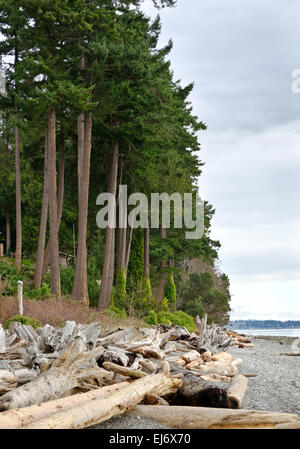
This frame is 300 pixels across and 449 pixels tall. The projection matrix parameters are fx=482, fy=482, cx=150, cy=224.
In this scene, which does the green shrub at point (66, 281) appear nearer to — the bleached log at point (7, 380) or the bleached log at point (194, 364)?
the bleached log at point (194, 364)

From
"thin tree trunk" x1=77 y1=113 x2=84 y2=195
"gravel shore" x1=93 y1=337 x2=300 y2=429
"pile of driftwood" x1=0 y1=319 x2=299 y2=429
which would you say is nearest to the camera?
"pile of driftwood" x1=0 y1=319 x2=299 y2=429

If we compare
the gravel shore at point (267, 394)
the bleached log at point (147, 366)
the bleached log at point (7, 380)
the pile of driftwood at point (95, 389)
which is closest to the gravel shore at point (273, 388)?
the gravel shore at point (267, 394)

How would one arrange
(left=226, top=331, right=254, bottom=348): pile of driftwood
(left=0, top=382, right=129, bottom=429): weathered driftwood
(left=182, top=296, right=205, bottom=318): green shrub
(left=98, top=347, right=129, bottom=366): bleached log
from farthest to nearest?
(left=182, top=296, right=205, bottom=318): green shrub, (left=226, top=331, right=254, bottom=348): pile of driftwood, (left=98, top=347, right=129, bottom=366): bleached log, (left=0, top=382, right=129, bottom=429): weathered driftwood

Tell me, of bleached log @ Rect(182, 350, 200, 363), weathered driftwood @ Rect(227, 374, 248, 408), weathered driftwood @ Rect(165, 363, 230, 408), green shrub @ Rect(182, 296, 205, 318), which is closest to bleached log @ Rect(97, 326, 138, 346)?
bleached log @ Rect(182, 350, 200, 363)

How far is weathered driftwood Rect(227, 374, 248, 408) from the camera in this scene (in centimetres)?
592

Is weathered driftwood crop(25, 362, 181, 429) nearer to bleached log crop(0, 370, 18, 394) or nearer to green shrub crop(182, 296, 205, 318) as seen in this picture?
bleached log crop(0, 370, 18, 394)

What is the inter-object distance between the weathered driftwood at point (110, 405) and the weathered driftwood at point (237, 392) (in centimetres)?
70

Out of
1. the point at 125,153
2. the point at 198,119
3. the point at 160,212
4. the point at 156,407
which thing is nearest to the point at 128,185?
the point at 125,153

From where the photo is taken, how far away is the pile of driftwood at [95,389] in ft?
14.0

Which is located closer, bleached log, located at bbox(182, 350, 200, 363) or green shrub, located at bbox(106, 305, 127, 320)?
bleached log, located at bbox(182, 350, 200, 363)

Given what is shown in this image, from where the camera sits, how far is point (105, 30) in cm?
2342
